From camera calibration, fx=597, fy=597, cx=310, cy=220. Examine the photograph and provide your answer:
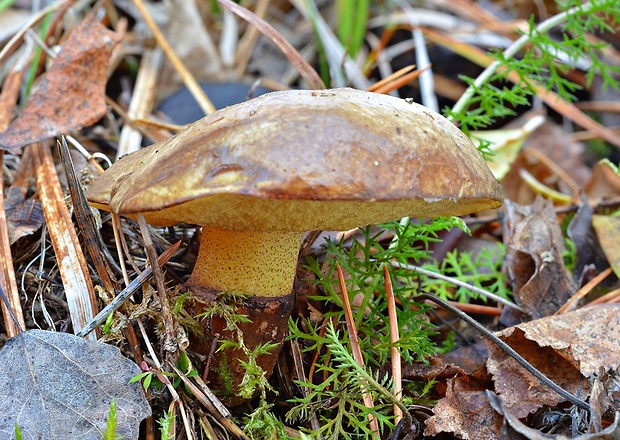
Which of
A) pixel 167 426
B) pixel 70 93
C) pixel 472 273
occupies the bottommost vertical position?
pixel 472 273

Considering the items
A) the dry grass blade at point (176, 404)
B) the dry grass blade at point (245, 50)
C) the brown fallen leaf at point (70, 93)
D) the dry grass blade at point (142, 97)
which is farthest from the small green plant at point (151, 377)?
the dry grass blade at point (245, 50)

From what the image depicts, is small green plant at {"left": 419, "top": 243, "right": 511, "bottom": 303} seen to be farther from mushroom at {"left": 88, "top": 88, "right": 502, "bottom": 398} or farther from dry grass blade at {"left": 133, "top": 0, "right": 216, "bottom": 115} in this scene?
dry grass blade at {"left": 133, "top": 0, "right": 216, "bottom": 115}

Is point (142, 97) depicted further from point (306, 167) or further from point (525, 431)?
point (525, 431)

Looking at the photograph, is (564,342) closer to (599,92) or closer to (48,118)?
(48,118)

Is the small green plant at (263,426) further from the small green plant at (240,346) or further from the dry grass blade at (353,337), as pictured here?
the dry grass blade at (353,337)

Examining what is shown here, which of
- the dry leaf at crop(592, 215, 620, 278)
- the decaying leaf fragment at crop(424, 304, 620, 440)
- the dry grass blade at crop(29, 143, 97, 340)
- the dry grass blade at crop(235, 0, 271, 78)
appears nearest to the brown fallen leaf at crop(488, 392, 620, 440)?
the decaying leaf fragment at crop(424, 304, 620, 440)

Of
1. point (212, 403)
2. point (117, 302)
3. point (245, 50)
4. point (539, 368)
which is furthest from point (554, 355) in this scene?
point (245, 50)
